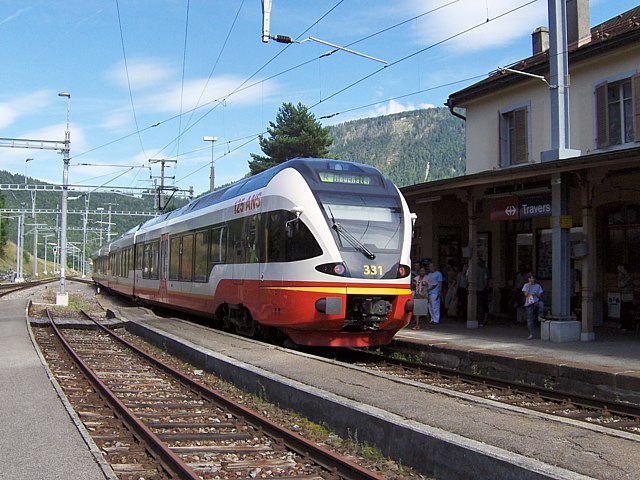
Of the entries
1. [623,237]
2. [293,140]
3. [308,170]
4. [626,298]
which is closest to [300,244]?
[308,170]

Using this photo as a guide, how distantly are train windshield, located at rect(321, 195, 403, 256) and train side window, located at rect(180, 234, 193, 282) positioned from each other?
6.86m

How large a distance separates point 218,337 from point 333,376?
5124 mm

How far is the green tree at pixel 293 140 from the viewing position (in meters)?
55.9

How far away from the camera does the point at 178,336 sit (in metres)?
13.7

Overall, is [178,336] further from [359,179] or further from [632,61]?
[632,61]

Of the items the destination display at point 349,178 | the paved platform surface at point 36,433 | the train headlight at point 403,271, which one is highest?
the destination display at point 349,178

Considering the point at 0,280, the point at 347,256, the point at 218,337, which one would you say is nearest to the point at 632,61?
the point at 347,256

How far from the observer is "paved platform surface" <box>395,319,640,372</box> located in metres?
10.5

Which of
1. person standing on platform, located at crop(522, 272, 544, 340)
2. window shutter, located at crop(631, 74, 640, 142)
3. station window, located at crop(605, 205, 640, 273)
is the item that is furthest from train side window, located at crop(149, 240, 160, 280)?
window shutter, located at crop(631, 74, 640, 142)

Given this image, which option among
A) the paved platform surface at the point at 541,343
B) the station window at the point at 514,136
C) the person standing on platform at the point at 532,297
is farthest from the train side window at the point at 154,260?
the person standing on platform at the point at 532,297

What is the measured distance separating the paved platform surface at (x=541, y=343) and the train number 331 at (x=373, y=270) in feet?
7.91

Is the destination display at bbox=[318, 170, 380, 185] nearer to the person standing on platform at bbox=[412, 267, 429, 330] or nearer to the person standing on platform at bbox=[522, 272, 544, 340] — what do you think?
the person standing on platform at bbox=[522, 272, 544, 340]

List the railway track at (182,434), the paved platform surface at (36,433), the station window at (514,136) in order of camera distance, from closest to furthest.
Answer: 1. the paved platform surface at (36,433)
2. the railway track at (182,434)
3. the station window at (514,136)

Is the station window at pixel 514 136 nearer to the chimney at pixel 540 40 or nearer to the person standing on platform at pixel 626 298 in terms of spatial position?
the chimney at pixel 540 40
